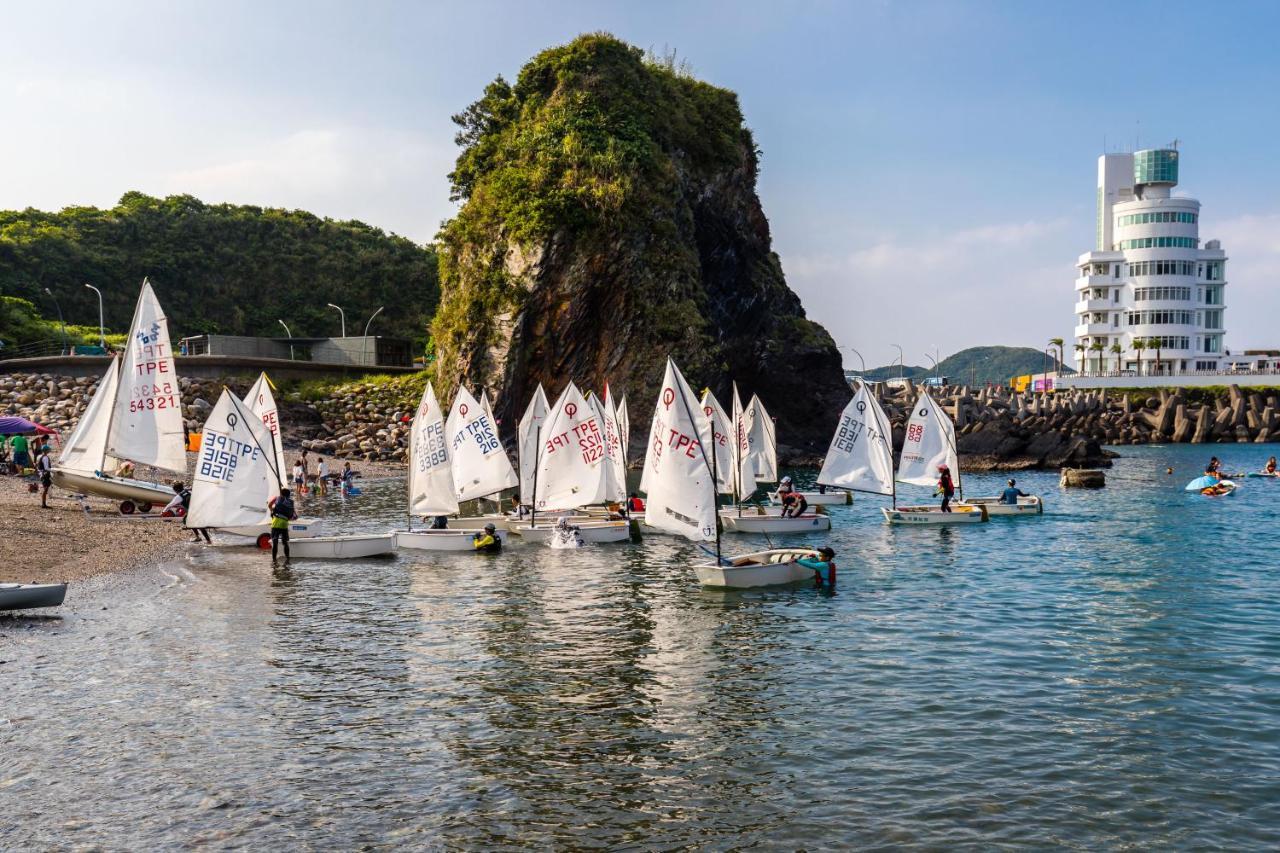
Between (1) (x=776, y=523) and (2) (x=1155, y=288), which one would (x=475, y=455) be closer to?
(1) (x=776, y=523)

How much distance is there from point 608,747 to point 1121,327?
17247 centimetres

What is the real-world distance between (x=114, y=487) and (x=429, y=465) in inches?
662

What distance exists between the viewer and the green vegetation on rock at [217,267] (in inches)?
4968

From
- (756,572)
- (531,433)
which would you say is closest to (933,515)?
(756,572)

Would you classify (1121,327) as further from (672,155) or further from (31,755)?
(31,755)

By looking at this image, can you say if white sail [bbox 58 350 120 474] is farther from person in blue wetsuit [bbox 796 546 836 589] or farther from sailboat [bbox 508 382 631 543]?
person in blue wetsuit [bbox 796 546 836 589]

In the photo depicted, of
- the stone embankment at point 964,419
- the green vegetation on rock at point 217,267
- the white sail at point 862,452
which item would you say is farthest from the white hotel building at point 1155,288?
the white sail at point 862,452

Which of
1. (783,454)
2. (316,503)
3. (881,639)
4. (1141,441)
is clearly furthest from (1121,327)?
(881,639)

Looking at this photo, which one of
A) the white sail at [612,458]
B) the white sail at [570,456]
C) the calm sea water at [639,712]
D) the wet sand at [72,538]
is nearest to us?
the calm sea water at [639,712]

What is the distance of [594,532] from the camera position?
42.9 meters

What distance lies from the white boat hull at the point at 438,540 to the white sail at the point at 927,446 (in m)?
22.9

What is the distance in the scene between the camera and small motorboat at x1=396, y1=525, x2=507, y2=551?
132 ft

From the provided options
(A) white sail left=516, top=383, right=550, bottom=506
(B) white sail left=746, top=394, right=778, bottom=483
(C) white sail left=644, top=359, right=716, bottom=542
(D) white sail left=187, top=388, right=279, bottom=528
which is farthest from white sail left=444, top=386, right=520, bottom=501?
(B) white sail left=746, top=394, right=778, bottom=483

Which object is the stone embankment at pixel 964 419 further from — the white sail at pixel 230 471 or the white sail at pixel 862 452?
the white sail at pixel 230 471
